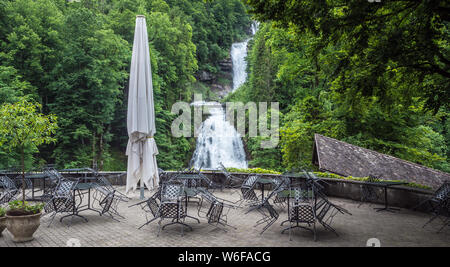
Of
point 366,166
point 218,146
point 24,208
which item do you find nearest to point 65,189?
point 24,208

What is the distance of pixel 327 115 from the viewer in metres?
17.4

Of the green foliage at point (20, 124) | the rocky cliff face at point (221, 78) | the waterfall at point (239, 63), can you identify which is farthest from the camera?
the rocky cliff face at point (221, 78)

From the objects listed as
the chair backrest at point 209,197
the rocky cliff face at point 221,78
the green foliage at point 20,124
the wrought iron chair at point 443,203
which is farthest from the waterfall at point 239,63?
the green foliage at point 20,124

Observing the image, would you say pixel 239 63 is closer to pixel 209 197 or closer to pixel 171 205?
pixel 209 197

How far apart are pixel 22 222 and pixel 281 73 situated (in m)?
14.9

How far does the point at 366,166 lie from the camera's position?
36.4 ft

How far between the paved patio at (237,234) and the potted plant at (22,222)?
0.16m

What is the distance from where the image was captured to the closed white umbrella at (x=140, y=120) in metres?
8.47

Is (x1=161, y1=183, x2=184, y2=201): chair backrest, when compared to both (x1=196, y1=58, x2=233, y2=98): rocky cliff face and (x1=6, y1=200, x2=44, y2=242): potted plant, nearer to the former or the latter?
(x1=6, y1=200, x2=44, y2=242): potted plant

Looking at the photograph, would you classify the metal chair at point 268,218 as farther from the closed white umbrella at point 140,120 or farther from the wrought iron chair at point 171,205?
the closed white umbrella at point 140,120

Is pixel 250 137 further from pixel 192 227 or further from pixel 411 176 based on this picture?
pixel 192 227

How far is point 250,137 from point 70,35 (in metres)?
16.3

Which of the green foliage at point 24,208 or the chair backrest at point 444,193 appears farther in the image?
the chair backrest at point 444,193

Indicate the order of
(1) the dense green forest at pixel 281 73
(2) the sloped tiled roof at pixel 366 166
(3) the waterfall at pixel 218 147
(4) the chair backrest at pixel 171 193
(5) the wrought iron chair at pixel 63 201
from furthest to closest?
(3) the waterfall at pixel 218 147 < (2) the sloped tiled roof at pixel 366 166 < (5) the wrought iron chair at pixel 63 201 < (4) the chair backrest at pixel 171 193 < (1) the dense green forest at pixel 281 73
